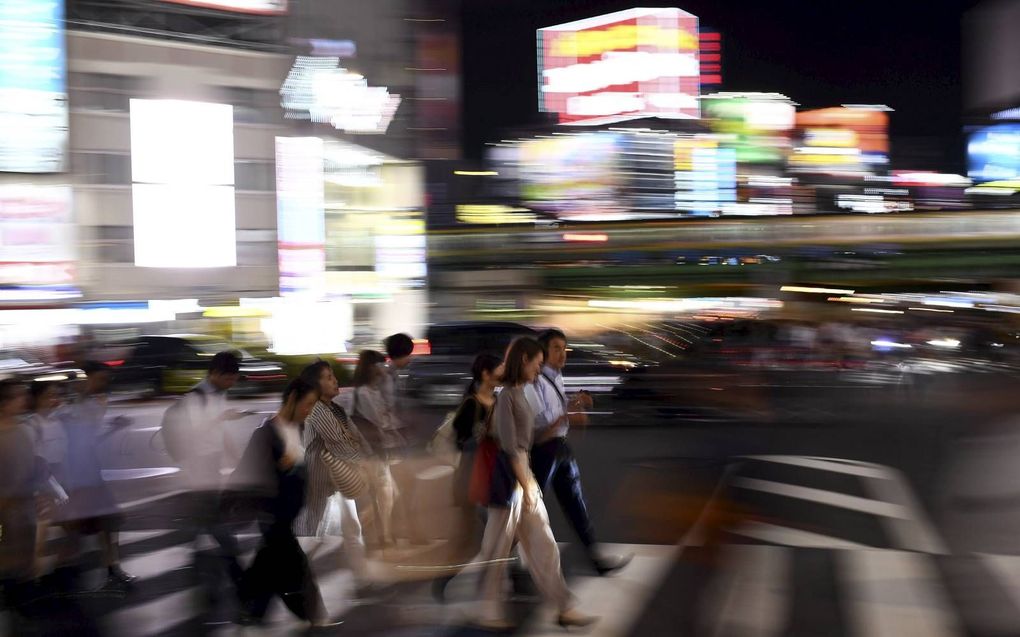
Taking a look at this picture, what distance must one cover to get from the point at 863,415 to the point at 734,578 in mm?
12245

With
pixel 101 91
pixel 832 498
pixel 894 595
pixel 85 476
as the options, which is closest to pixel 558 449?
pixel 894 595

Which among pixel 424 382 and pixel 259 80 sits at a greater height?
pixel 259 80

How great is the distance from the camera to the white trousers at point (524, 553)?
5820mm

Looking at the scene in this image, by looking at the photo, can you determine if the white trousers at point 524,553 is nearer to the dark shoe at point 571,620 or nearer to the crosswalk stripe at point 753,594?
the dark shoe at point 571,620

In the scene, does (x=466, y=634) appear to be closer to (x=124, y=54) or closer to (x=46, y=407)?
(x=46, y=407)

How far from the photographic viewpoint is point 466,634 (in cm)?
575

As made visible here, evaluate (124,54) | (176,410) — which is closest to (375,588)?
(176,410)

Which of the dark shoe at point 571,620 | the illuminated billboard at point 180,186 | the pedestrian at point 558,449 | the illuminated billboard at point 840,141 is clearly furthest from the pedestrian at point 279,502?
the illuminated billboard at point 840,141

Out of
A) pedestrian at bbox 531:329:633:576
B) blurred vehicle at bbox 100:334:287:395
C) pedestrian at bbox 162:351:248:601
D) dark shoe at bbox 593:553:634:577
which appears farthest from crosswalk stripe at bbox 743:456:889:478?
blurred vehicle at bbox 100:334:287:395

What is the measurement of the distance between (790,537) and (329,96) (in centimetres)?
3974

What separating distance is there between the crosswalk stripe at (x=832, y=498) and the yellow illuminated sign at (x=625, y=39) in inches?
1756

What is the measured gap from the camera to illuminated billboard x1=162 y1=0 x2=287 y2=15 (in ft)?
138

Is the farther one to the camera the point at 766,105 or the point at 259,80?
the point at 766,105

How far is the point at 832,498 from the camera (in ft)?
32.4
